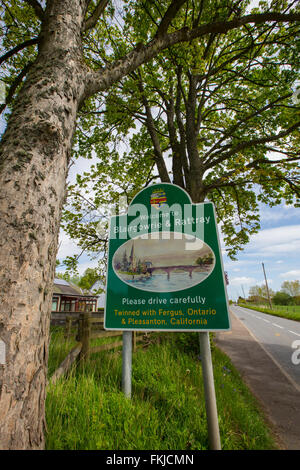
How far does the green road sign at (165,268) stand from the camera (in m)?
2.25

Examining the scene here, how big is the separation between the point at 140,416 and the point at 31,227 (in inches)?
81.7

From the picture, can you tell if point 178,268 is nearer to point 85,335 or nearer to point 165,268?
point 165,268

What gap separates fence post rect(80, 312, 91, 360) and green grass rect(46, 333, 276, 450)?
272 millimetres

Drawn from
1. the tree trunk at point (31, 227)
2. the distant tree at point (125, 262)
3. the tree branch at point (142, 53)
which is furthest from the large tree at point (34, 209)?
the distant tree at point (125, 262)

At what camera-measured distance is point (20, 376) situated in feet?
4.37

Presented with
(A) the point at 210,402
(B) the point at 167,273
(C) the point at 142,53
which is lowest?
(A) the point at 210,402

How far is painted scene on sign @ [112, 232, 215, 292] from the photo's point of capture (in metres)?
2.38

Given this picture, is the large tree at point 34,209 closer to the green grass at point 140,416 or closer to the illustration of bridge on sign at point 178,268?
the green grass at point 140,416

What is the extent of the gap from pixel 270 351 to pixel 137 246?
9.43 metres

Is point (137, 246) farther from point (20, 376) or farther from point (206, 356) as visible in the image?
point (20, 376)

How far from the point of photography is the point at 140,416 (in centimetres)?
209

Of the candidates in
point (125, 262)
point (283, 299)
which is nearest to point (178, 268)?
point (125, 262)
